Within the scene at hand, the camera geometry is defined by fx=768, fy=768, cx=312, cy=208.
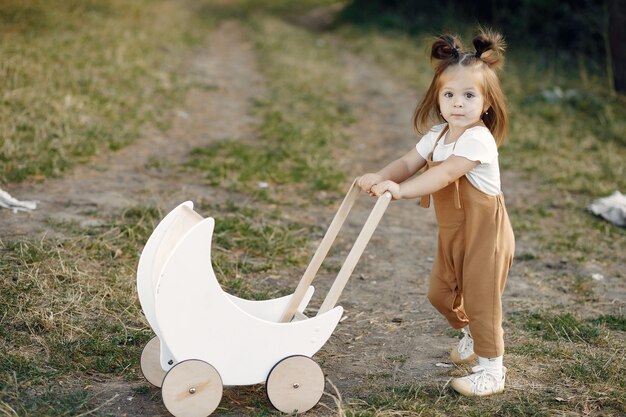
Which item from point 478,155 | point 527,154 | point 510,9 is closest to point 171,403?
point 478,155

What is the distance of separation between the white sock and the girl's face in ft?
3.26

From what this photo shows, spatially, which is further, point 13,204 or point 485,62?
point 13,204

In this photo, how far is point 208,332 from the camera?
9.57ft

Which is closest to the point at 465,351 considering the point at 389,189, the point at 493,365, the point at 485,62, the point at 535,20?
the point at 493,365

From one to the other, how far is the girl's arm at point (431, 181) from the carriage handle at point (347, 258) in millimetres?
37

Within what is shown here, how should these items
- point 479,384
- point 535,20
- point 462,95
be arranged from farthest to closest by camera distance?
point 535,20
point 479,384
point 462,95

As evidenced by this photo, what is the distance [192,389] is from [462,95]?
1.57 meters

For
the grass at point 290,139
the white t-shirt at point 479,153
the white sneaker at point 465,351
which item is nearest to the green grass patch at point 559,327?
the white sneaker at point 465,351

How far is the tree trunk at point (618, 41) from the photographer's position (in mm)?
9619

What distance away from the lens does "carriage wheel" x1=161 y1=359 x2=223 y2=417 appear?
286 cm

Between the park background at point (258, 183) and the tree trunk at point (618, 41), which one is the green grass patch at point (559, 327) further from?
the tree trunk at point (618, 41)

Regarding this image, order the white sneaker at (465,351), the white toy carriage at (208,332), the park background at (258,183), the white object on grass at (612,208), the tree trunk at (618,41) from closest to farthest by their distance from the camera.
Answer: the white toy carriage at (208,332) < the park background at (258,183) < the white sneaker at (465,351) < the white object on grass at (612,208) < the tree trunk at (618,41)

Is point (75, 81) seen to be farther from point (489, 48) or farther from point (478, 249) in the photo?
point (478, 249)

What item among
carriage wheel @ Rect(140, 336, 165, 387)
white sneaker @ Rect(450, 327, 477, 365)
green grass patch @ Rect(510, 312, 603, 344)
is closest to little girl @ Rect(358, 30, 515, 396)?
white sneaker @ Rect(450, 327, 477, 365)
